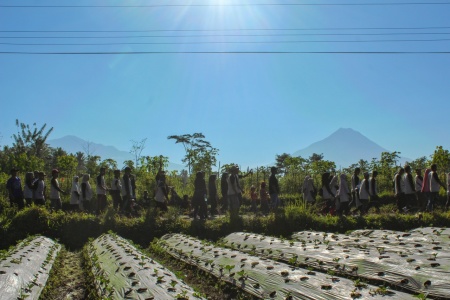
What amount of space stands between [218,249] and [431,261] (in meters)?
3.81

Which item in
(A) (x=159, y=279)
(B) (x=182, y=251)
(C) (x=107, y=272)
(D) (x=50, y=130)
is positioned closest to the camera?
(A) (x=159, y=279)

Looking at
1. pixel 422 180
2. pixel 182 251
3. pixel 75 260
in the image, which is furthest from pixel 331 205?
pixel 75 260

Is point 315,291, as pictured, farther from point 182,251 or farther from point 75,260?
point 75,260

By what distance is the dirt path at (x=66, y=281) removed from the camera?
6.39 meters

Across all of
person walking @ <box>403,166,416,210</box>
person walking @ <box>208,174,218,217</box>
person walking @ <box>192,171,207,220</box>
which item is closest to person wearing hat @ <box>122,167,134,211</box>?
person walking @ <box>192,171,207,220</box>

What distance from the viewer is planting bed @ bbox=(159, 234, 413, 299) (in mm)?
4555

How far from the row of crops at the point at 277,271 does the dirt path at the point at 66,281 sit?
17 centimetres

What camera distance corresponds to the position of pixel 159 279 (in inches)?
213

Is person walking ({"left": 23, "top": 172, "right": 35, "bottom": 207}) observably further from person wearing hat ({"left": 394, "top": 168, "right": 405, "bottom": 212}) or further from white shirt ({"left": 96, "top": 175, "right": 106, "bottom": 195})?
person wearing hat ({"left": 394, "top": 168, "right": 405, "bottom": 212})

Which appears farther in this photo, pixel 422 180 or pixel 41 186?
pixel 422 180

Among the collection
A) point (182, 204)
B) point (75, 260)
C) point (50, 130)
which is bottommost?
point (75, 260)

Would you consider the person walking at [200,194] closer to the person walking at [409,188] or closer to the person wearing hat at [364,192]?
the person wearing hat at [364,192]

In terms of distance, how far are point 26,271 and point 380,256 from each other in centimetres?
516

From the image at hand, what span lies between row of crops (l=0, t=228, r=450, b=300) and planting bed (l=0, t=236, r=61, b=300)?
12 millimetres
